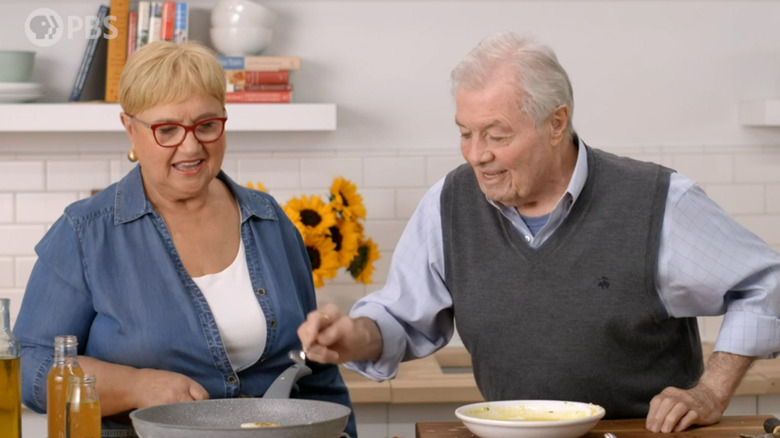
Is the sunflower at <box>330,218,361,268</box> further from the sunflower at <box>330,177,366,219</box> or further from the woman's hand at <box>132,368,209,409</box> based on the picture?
the woman's hand at <box>132,368,209,409</box>

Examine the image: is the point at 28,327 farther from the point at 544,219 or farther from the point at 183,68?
the point at 544,219

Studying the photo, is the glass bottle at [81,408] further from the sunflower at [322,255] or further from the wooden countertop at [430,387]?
the sunflower at [322,255]

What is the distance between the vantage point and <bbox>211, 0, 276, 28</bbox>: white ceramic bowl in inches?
146

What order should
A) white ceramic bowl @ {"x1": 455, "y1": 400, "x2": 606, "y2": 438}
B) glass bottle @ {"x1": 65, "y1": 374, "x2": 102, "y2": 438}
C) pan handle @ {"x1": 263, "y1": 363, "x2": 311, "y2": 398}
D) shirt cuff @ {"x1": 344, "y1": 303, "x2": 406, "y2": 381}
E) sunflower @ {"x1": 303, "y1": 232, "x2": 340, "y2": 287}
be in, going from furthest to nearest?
sunflower @ {"x1": 303, "y1": 232, "x2": 340, "y2": 287} < shirt cuff @ {"x1": 344, "y1": 303, "x2": 406, "y2": 381} < pan handle @ {"x1": 263, "y1": 363, "x2": 311, "y2": 398} < white ceramic bowl @ {"x1": 455, "y1": 400, "x2": 606, "y2": 438} < glass bottle @ {"x1": 65, "y1": 374, "x2": 102, "y2": 438}

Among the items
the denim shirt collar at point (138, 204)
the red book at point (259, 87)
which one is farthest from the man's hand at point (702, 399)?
the red book at point (259, 87)

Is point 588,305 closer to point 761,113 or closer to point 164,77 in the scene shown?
point 164,77

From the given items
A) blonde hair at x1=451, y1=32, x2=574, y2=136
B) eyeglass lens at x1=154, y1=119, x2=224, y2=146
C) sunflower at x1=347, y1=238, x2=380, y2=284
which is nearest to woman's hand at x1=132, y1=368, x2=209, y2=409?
eyeglass lens at x1=154, y1=119, x2=224, y2=146

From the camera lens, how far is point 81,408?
1.71 m

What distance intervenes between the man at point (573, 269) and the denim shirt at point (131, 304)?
0.68 feet

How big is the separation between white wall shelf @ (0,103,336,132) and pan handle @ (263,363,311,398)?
1.68 metres

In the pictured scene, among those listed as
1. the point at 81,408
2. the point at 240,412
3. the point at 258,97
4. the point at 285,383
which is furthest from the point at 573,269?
the point at 258,97

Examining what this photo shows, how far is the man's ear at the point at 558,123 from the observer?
231 cm

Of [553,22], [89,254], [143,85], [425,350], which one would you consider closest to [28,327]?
[89,254]

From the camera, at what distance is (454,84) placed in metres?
2.30
